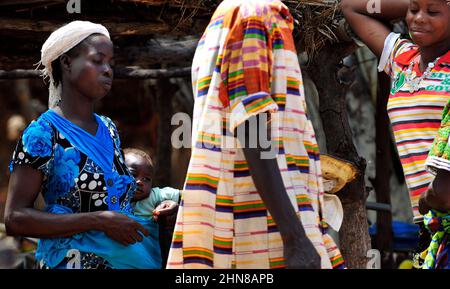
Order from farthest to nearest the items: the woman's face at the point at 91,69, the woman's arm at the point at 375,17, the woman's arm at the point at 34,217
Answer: the woman's arm at the point at 375,17, the woman's face at the point at 91,69, the woman's arm at the point at 34,217

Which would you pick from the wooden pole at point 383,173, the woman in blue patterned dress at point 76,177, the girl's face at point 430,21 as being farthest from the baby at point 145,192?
the wooden pole at point 383,173

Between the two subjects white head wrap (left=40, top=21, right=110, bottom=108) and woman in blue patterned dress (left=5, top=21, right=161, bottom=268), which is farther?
white head wrap (left=40, top=21, right=110, bottom=108)

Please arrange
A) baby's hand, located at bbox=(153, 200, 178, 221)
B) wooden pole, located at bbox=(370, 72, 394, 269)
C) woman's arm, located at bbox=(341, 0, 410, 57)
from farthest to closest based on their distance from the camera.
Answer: wooden pole, located at bbox=(370, 72, 394, 269) → woman's arm, located at bbox=(341, 0, 410, 57) → baby's hand, located at bbox=(153, 200, 178, 221)

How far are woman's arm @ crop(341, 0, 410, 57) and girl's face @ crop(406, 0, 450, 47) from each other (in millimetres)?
339

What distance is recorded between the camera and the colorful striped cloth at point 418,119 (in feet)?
11.5

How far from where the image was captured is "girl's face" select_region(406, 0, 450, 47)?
356 centimetres

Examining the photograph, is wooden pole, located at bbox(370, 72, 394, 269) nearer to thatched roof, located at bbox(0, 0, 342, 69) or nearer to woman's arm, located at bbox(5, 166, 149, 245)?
thatched roof, located at bbox(0, 0, 342, 69)

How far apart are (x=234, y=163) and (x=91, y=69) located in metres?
0.84

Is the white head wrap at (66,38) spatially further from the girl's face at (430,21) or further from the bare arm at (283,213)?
the girl's face at (430,21)

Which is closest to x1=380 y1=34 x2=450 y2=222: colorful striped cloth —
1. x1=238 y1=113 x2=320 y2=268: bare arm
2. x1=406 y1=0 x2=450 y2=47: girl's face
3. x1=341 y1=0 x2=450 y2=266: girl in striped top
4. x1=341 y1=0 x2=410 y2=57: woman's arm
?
x1=341 y1=0 x2=450 y2=266: girl in striped top

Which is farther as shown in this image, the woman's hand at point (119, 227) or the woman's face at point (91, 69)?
the woman's face at point (91, 69)

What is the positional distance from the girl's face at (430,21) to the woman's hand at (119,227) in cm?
149


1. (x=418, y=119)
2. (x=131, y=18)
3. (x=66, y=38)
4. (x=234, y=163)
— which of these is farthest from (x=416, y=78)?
(x=131, y=18)

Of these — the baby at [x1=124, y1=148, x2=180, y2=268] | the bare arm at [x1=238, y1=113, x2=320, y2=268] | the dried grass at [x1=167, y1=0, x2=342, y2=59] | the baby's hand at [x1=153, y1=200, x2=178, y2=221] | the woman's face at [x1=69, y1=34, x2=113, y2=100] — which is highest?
the dried grass at [x1=167, y1=0, x2=342, y2=59]
